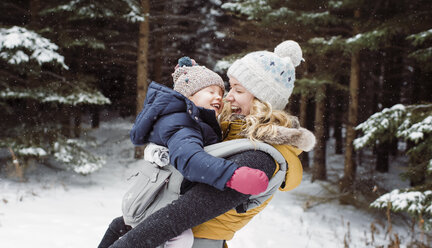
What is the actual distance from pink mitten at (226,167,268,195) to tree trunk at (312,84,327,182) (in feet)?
31.8

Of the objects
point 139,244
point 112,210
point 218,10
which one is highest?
point 218,10

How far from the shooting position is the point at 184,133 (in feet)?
4.62

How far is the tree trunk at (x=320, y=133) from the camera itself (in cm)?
1069

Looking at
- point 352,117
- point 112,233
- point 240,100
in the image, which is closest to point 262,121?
point 240,100

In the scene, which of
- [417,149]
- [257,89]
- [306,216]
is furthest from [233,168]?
[306,216]

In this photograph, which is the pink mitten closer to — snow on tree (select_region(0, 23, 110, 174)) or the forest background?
the forest background

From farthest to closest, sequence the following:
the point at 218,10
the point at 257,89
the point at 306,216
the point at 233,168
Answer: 1. the point at 218,10
2. the point at 306,216
3. the point at 257,89
4. the point at 233,168

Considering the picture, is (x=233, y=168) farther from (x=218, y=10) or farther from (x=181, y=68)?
(x=218, y=10)

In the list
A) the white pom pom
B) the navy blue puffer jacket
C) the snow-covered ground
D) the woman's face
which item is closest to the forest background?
the snow-covered ground

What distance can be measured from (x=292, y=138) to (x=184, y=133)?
0.49 meters

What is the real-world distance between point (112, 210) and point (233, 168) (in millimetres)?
6974

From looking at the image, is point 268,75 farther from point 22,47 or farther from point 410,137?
point 22,47

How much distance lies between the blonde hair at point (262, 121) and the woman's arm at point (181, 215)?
0.64 feet

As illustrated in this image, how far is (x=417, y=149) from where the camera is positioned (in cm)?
645
